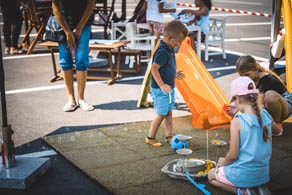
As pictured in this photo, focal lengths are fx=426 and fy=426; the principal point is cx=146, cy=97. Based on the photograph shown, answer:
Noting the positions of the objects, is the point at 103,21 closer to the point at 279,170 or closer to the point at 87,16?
the point at 87,16

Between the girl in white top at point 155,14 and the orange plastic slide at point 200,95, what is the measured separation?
308 cm

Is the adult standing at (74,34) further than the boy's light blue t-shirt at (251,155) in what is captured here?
Yes

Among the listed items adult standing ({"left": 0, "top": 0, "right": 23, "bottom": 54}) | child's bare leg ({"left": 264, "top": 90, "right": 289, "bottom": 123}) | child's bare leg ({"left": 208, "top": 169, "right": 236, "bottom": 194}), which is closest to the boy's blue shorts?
child's bare leg ({"left": 208, "top": 169, "right": 236, "bottom": 194})

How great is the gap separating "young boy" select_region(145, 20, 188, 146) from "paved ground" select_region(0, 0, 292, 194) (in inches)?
41.7

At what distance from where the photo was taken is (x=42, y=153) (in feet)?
15.5

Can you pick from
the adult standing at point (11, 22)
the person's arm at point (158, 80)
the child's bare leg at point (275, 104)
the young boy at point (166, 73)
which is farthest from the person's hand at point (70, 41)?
the adult standing at point (11, 22)

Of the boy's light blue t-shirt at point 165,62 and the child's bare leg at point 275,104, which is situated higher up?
the boy's light blue t-shirt at point 165,62

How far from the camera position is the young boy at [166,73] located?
4488 millimetres

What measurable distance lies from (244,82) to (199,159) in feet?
4.02

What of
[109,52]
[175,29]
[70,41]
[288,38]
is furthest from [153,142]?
[109,52]

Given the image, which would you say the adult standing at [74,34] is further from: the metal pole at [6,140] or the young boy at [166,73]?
the metal pole at [6,140]

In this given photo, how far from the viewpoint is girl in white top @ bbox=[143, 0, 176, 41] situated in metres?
9.05

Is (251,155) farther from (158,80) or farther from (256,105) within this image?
(158,80)

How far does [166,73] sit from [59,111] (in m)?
2.24
